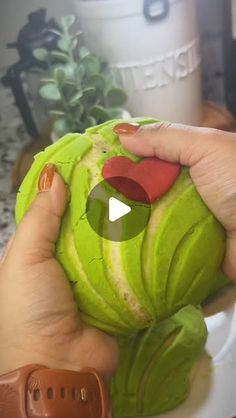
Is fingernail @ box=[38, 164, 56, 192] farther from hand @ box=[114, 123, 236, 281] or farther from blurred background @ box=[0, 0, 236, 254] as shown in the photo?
blurred background @ box=[0, 0, 236, 254]

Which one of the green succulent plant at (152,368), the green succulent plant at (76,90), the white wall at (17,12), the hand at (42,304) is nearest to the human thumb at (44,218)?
the hand at (42,304)

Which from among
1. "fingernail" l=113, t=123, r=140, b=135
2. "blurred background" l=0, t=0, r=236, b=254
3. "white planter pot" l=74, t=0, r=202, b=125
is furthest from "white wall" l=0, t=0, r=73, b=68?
"fingernail" l=113, t=123, r=140, b=135

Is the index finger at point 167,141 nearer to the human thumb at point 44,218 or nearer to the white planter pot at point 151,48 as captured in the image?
the human thumb at point 44,218

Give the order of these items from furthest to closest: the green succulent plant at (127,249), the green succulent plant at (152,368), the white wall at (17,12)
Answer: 1. the white wall at (17,12)
2. the green succulent plant at (152,368)
3. the green succulent plant at (127,249)

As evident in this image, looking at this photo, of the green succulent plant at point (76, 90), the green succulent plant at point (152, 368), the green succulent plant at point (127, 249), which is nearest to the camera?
the green succulent plant at point (127, 249)

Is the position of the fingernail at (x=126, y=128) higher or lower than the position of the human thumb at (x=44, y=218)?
higher

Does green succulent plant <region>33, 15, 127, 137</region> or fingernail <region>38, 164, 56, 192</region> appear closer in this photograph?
fingernail <region>38, 164, 56, 192</region>

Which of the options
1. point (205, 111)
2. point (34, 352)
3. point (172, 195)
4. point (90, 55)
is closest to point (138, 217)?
point (172, 195)
